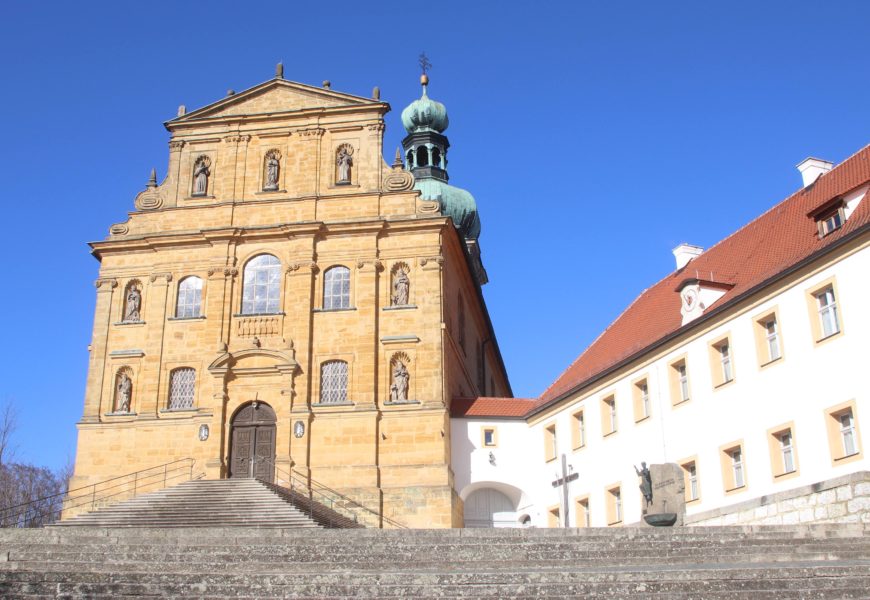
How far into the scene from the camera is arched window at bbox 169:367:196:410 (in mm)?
32875

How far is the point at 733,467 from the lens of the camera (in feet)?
81.4

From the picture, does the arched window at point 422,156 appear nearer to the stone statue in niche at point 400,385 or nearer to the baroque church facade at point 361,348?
the baroque church facade at point 361,348

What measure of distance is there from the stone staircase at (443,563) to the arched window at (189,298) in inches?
568

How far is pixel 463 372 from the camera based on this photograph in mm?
37469

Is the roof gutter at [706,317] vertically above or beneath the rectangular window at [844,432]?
above

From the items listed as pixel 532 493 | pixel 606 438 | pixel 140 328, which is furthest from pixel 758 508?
pixel 140 328

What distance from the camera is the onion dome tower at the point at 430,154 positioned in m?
50.4

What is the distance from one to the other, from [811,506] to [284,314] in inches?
688

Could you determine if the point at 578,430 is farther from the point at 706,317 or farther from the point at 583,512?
the point at 706,317

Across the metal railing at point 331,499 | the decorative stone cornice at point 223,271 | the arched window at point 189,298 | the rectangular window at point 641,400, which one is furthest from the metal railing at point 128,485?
the rectangular window at point 641,400

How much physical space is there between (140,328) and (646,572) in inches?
944

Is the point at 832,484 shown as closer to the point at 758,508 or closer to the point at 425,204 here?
the point at 758,508

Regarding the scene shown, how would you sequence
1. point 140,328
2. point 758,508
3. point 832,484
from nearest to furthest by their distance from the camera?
point 832,484, point 758,508, point 140,328

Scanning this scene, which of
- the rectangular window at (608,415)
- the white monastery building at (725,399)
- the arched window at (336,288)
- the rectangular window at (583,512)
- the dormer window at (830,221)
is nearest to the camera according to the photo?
the white monastery building at (725,399)
